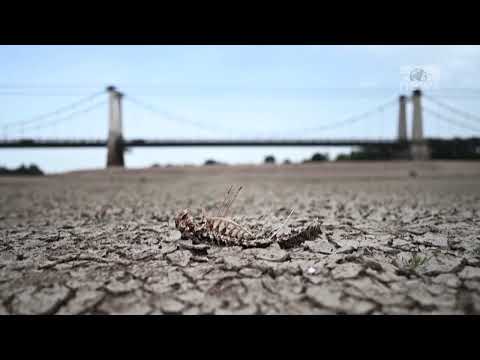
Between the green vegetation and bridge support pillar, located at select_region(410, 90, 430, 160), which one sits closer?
the green vegetation

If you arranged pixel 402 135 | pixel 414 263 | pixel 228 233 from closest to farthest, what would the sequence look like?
pixel 414 263
pixel 228 233
pixel 402 135

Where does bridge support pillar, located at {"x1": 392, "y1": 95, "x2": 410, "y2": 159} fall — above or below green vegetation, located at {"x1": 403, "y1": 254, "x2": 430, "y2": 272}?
above

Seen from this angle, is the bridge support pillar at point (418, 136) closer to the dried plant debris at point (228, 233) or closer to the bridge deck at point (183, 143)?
the bridge deck at point (183, 143)

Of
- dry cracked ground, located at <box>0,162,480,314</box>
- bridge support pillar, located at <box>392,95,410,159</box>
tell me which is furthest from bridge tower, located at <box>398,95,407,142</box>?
dry cracked ground, located at <box>0,162,480,314</box>

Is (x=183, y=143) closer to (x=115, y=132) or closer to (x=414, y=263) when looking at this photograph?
(x=115, y=132)

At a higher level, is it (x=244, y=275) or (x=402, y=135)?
(x=402, y=135)

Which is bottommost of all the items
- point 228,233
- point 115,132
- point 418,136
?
point 228,233

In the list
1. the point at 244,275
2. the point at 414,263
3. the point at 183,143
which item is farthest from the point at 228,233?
the point at 183,143

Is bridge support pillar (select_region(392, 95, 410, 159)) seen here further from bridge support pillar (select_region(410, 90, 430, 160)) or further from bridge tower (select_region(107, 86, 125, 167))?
bridge tower (select_region(107, 86, 125, 167))
